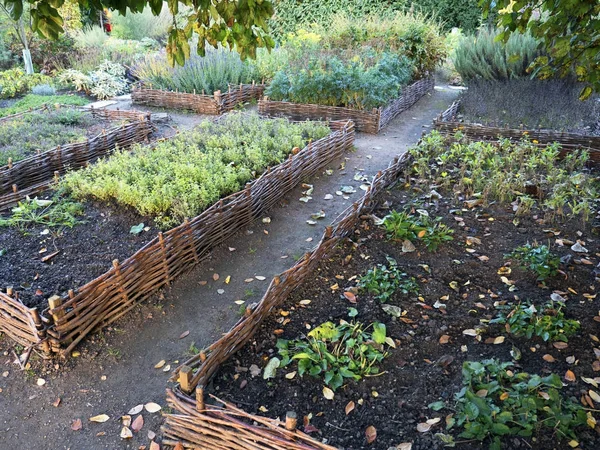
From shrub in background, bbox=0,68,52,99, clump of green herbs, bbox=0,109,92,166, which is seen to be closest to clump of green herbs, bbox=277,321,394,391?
clump of green herbs, bbox=0,109,92,166

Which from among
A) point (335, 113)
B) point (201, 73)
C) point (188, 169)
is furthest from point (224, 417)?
point (201, 73)

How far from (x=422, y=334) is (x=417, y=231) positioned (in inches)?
51.7

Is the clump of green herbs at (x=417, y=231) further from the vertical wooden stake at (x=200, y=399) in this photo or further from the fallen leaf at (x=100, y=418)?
the fallen leaf at (x=100, y=418)

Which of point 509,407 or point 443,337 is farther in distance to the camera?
point 443,337

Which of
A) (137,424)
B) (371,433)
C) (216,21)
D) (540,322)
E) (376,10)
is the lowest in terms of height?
(137,424)

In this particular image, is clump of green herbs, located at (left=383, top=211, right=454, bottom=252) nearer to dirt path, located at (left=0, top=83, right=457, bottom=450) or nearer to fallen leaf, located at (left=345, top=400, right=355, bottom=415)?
dirt path, located at (left=0, top=83, right=457, bottom=450)

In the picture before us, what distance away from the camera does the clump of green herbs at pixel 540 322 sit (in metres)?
3.08

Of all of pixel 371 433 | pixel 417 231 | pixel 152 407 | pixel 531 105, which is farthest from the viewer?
pixel 531 105

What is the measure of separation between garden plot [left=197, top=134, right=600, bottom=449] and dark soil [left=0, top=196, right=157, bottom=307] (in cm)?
154

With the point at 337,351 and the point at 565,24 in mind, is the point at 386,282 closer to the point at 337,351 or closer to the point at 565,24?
the point at 337,351

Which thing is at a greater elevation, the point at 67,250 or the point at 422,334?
the point at 67,250

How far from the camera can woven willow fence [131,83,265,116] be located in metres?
9.51

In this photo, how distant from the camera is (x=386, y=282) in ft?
12.0

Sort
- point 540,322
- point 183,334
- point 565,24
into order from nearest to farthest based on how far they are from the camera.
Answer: point 540,322
point 565,24
point 183,334
